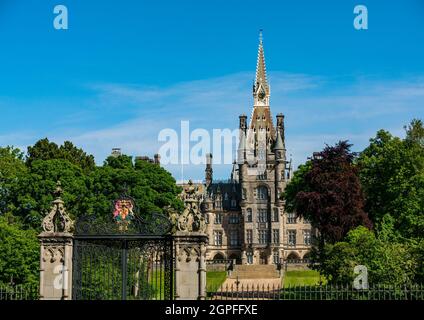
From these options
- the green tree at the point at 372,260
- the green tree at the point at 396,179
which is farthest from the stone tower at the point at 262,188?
the green tree at the point at 372,260

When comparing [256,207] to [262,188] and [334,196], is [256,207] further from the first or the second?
[334,196]

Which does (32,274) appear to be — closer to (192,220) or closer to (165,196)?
(192,220)

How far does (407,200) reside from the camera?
55906 mm

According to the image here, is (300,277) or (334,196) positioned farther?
(300,277)

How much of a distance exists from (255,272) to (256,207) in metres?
26.3

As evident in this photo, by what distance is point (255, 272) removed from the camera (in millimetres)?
87062

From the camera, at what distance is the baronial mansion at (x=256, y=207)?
11125 centimetres

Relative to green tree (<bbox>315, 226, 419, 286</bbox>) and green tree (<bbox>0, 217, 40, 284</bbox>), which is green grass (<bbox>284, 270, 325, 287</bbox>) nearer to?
green tree (<bbox>315, 226, 419, 286</bbox>)

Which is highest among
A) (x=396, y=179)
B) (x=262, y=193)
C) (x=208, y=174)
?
(x=208, y=174)

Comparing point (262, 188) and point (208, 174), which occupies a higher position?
point (208, 174)

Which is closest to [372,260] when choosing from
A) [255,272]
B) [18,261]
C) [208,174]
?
[18,261]

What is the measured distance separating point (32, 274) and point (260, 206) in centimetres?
6983

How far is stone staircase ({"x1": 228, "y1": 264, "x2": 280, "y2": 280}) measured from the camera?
83.4 meters

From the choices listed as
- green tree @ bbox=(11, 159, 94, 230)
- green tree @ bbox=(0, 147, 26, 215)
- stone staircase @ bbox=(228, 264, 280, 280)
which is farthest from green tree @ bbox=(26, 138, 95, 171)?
stone staircase @ bbox=(228, 264, 280, 280)
